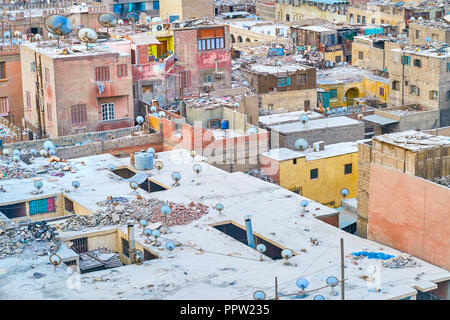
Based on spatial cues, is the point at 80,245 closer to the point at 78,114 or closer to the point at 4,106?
the point at 78,114

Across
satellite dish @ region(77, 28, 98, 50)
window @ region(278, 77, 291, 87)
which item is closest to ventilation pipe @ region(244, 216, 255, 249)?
satellite dish @ region(77, 28, 98, 50)

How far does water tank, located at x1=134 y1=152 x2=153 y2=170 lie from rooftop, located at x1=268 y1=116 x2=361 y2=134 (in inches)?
435

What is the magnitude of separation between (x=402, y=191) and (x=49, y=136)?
2872cm

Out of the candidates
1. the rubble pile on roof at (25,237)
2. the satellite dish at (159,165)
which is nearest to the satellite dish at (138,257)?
the rubble pile on roof at (25,237)

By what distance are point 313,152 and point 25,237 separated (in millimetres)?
22736

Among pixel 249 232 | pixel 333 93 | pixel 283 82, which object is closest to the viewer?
pixel 249 232

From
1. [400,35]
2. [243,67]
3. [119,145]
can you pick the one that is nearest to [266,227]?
[119,145]

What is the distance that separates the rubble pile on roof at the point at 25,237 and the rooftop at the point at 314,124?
22847mm

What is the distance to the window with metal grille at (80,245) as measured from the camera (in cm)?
4575

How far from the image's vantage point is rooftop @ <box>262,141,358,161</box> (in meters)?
58.3

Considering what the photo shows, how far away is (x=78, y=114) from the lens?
62250 millimetres

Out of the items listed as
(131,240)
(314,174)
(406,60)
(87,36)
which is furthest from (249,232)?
(406,60)

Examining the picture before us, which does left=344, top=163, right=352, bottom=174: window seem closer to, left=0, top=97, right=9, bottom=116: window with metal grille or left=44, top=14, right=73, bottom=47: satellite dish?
left=44, top=14, right=73, bottom=47: satellite dish

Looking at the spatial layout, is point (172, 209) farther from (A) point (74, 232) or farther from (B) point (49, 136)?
(B) point (49, 136)
